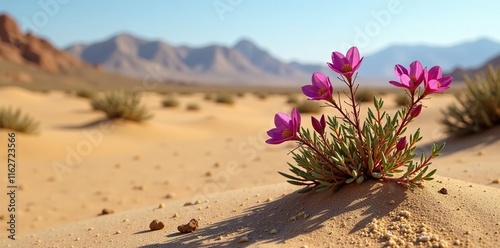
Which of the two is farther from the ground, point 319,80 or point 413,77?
point 319,80

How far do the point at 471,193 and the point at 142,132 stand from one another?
985 centimetres

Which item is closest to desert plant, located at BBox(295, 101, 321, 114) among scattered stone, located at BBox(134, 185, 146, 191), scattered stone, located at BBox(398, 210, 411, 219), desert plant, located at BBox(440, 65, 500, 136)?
desert plant, located at BBox(440, 65, 500, 136)

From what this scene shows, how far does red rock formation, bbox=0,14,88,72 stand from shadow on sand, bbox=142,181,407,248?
99.6 m

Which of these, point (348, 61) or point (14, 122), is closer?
point (348, 61)

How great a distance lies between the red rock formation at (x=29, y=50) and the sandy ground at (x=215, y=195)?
90906 millimetres

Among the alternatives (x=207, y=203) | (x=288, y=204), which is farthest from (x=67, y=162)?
(x=288, y=204)

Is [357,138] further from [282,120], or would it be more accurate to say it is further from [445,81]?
[445,81]

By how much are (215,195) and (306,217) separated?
2.04 meters

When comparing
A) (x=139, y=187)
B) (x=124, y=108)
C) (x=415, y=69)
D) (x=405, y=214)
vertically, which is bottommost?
(x=405, y=214)

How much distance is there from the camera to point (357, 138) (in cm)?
352

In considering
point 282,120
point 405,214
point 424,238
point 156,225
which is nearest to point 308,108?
point 156,225

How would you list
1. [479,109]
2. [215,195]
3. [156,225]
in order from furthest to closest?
Answer: [479,109] < [215,195] < [156,225]

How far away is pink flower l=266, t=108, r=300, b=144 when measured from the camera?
3.29 meters

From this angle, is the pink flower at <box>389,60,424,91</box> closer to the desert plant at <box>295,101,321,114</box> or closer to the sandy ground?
the sandy ground
